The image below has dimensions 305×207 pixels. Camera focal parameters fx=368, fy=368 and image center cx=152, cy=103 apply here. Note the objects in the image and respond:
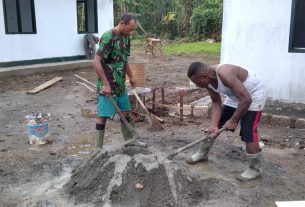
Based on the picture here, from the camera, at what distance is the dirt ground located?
372 cm

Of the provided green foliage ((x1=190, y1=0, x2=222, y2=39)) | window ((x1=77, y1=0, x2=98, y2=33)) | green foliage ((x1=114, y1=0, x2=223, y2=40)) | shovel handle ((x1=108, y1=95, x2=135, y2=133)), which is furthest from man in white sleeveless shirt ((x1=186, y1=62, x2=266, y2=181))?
green foliage ((x1=190, y1=0, x2=222, y2=39))

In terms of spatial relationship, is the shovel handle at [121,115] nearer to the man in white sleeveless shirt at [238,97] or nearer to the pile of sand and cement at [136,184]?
the pile of sand and cement at [136,184]

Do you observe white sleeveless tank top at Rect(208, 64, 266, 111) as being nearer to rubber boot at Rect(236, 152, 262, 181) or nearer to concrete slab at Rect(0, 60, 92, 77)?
rubber boot at Rect(236, 152, 262, 181)

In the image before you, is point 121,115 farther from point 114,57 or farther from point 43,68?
point 43,68

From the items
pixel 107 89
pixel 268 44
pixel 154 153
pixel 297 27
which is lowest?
pixel 154 153

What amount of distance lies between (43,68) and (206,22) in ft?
45.8

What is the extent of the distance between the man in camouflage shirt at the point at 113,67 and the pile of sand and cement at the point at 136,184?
2.04ft

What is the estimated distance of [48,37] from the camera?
12.3 metres

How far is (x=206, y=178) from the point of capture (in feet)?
13.6

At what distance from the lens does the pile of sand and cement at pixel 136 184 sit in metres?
3.61

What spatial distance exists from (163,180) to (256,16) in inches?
165

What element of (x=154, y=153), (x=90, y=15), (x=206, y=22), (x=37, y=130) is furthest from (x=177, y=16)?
(x=154, y=153)

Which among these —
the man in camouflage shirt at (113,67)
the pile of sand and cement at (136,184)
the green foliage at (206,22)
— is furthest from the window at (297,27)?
the green foliage at (206,22)

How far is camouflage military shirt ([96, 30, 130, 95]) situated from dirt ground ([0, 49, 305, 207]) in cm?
75
